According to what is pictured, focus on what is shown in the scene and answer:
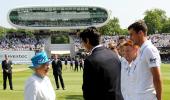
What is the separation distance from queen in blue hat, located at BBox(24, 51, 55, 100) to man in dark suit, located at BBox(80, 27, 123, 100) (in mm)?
514

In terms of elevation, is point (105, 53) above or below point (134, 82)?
above

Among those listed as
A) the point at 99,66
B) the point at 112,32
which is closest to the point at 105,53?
the point at 99,66

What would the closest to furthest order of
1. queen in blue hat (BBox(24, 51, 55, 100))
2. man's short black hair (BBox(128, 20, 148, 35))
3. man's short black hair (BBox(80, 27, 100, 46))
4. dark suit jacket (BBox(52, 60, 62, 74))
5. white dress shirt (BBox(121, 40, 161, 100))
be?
queen in blue hat (BBox(24, 51, 55, 100)) → man's short black hair (BBox(80, 27, 100, 46)) → white dress shirt (BBox(121, 40, 161, 100)) → man's short black hair (BBox(128, 20, 148, 35)) → dark suit jacket (BBox(52, 60, 62, 74))

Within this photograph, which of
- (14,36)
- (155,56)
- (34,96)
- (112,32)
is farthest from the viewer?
(112,32)

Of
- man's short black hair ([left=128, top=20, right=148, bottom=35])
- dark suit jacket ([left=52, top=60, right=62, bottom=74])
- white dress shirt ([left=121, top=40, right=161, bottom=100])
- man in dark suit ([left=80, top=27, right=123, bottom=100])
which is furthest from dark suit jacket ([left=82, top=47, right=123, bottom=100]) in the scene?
dark suit jacket ([left=52, top=60, right=62, bottom=74])

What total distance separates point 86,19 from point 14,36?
22901 millimetres

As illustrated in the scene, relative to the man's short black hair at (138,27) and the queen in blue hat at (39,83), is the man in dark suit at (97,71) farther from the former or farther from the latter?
the man's short black hair at (138,27)

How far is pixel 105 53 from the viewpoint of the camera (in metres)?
6.76

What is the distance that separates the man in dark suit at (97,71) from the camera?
21.5 feet

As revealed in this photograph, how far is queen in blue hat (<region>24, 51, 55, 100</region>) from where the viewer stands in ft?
21.4

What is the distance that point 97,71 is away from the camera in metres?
6.57

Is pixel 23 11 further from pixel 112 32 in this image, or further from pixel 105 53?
pixel 105 53

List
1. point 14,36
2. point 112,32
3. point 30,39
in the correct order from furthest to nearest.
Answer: point 112,32 → point 14,36 → point 30,39

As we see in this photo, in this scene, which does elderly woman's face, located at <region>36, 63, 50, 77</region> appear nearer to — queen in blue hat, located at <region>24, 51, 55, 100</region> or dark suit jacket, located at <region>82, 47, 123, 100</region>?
queen in blue hat, located at <region>24, 51, 55, 100</region>
